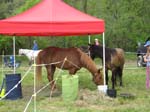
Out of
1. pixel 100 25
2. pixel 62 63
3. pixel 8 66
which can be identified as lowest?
pixel 8 66

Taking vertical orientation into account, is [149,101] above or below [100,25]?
below

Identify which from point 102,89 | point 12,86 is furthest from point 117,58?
point 12,86

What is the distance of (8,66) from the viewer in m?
21.9

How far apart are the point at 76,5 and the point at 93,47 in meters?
22.8

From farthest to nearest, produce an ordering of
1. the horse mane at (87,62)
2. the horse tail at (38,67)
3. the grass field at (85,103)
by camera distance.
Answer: the horse tail at (38,67) → the horse mane at (87,62) → the grass field at (85,103)

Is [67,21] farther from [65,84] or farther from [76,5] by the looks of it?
[76,5]

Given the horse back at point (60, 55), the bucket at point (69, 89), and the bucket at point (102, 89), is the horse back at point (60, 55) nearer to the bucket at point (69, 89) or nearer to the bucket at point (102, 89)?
the bucket at point (102, 89)

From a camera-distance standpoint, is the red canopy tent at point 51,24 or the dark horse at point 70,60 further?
the dark horse at point 70,60

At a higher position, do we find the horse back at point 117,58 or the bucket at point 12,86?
the horse back at point 117,58

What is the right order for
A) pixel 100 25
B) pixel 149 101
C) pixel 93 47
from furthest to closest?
1. pixel 93 47
2. pixel 100 25
3. pixel 149 101

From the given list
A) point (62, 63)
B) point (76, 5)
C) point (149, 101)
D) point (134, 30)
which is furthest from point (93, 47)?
point (76, 5)

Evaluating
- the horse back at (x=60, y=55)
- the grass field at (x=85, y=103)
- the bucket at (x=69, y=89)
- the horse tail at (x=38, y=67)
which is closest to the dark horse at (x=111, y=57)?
the horse back at (x=60, y=55)

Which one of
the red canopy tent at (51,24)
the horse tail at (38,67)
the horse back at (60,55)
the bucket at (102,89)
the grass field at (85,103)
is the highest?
the red canopy tent at (51,24)

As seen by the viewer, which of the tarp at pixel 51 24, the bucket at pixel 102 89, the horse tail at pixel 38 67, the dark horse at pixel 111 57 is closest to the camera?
the tarp at pixel 51 24
